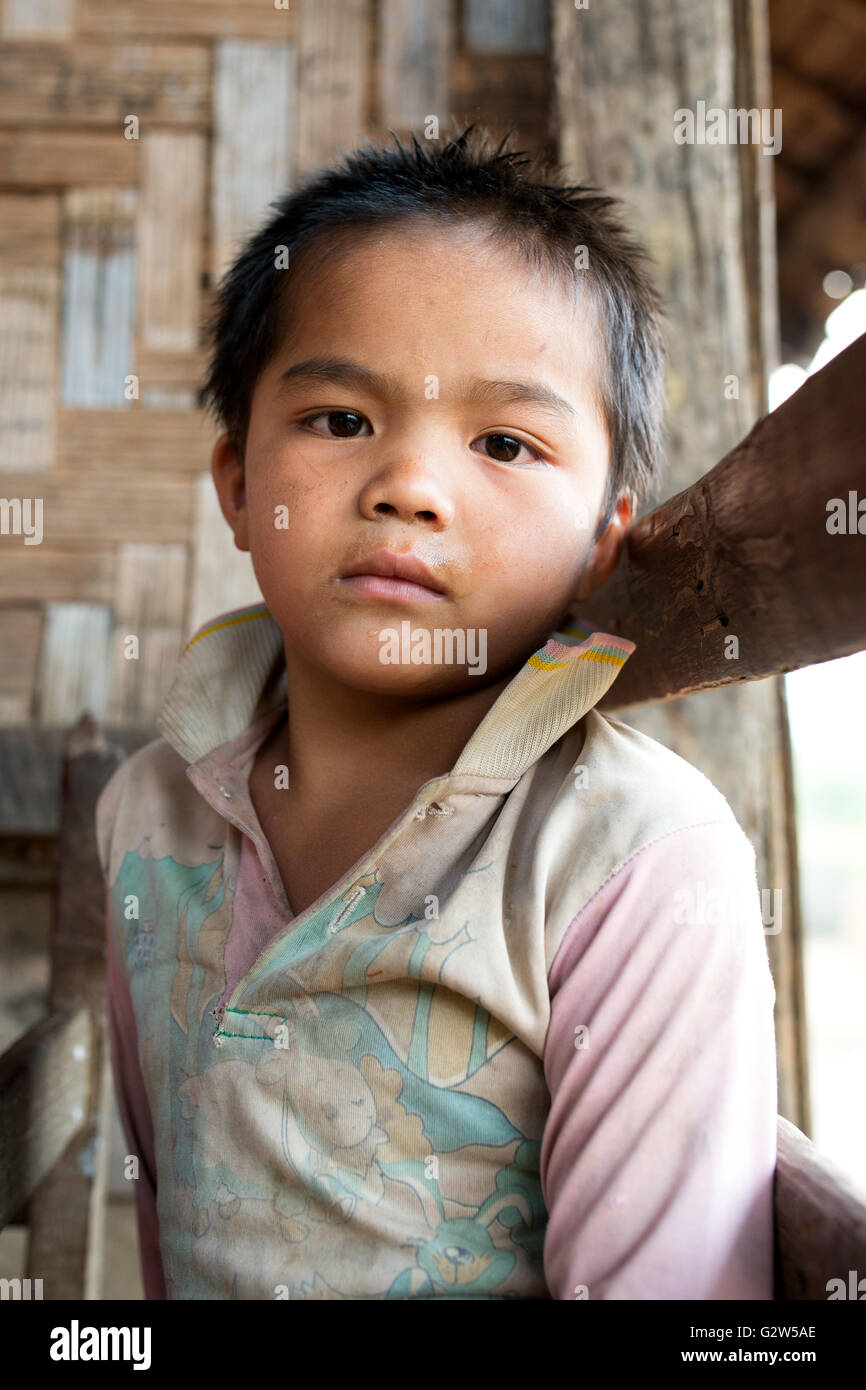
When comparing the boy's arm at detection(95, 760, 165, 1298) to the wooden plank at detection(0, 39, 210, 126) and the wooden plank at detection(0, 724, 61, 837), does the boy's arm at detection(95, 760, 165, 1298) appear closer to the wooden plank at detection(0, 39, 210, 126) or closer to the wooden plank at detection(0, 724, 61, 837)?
the wooden plank at detection(0, 724, 61, 837)

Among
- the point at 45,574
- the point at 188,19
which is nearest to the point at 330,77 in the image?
the point at 188,19

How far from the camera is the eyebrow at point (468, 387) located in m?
0.91

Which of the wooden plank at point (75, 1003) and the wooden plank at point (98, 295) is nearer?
the wooden plank at point (75, 1003)

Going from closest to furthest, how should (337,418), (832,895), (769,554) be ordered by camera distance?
1. (769,554)
2. (337,418)
3. (832,895)

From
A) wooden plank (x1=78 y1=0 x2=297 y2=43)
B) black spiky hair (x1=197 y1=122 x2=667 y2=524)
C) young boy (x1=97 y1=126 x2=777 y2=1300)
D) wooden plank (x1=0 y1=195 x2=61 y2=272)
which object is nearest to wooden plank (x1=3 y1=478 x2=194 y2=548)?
wooden plank (x1=0 y1=195 x2=61 y2=272)

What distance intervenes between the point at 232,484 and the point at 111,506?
906 millimetres

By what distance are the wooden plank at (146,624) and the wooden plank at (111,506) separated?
4cm

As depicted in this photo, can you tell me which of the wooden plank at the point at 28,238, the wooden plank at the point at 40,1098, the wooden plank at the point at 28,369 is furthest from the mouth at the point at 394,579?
the wooden plank at the point at 28,238

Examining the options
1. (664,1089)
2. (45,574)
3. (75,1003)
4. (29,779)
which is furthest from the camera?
(45,574)

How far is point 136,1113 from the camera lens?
4.03 ft

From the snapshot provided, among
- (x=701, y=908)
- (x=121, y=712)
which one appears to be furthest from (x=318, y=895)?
(x=121, y=712)

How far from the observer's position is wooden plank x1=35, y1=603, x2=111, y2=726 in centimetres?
201

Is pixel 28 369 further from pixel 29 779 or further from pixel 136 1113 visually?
pixel 136 1113

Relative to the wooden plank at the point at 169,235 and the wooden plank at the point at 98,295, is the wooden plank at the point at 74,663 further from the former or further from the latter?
the wooden plank at the point at 169,235
